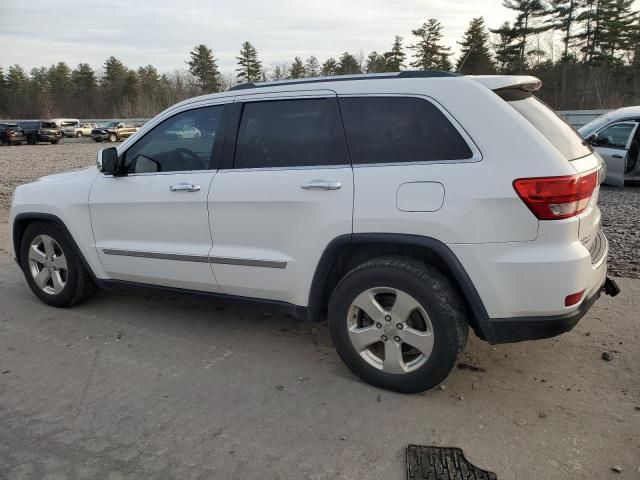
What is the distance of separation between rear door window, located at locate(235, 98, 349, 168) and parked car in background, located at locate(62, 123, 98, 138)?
4566 cm

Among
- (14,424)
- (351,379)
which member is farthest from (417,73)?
(14,424)

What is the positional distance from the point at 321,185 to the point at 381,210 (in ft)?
1.35

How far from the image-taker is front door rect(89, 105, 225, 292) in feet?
12.3

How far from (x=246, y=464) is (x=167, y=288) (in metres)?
1.84

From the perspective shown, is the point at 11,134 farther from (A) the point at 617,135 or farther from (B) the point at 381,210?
(B) the point at 381,210

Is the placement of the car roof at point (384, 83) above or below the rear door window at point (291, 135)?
above

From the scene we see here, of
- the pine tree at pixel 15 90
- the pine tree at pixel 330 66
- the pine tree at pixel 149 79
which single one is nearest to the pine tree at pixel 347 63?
the pine tree at pixel 330 66

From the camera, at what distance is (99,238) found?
14.1 ft

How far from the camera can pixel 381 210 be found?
3020 mm

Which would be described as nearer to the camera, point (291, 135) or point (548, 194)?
point (548, 194)

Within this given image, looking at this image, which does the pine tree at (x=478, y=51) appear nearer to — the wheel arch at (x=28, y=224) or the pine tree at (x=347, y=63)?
the pine tree at (x=347, y=63)

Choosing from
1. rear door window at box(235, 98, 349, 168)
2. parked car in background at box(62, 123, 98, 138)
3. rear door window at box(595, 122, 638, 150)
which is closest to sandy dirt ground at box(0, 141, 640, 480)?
rear door window at box(235, 98, 349, 168)

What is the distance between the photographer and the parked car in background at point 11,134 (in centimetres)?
3750

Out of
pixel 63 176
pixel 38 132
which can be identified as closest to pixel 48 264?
pixel 63 176
